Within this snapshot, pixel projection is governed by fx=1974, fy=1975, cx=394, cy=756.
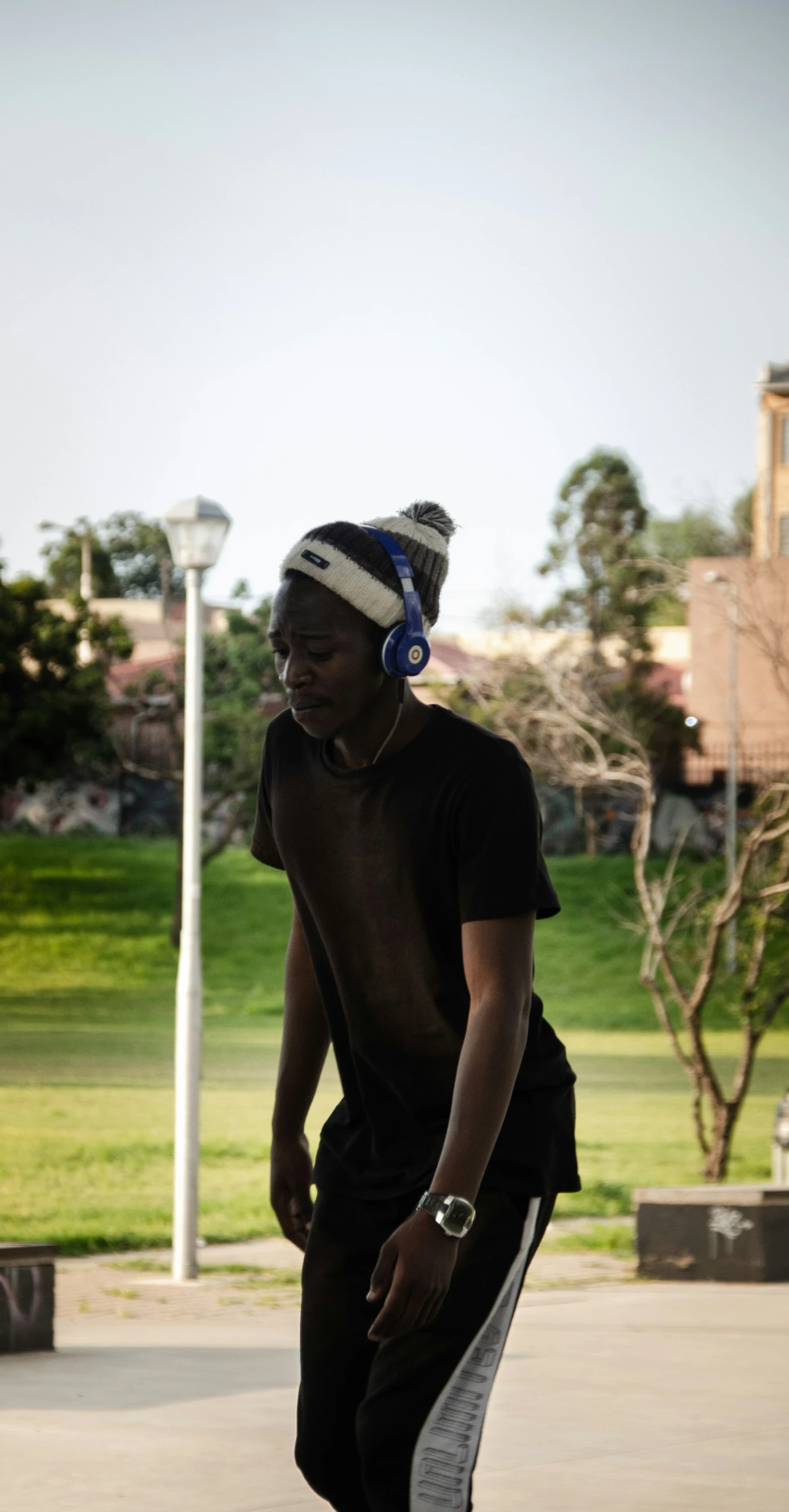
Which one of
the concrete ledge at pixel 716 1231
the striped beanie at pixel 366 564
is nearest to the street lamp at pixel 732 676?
the concrete ledge at pixel 716 1231

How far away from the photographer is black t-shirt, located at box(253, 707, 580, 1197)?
9.11 ft

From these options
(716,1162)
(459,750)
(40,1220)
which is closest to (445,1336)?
(459,750)

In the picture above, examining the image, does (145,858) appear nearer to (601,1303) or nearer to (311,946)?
(601,1303)

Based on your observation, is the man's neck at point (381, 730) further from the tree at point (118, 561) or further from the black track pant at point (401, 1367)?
the tree at point (118, 561)

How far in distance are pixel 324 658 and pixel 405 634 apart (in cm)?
13

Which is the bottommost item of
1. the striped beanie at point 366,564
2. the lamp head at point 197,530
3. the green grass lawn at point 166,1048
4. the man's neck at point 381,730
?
the green grass lawn at point 166,1048

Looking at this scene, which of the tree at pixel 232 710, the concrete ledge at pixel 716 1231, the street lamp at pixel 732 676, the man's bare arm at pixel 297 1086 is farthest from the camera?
the tree at pixel 232 710

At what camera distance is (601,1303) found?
8828mm

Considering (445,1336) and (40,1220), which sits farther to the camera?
(40,1220)

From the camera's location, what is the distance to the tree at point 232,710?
136ft

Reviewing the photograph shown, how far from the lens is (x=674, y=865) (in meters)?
12.4

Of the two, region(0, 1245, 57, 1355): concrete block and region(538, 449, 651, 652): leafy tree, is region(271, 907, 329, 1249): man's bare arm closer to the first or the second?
region(0, 1245, 57, 1355): concrete block

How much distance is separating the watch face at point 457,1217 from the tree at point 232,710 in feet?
123

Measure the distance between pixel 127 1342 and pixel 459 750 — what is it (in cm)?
562
